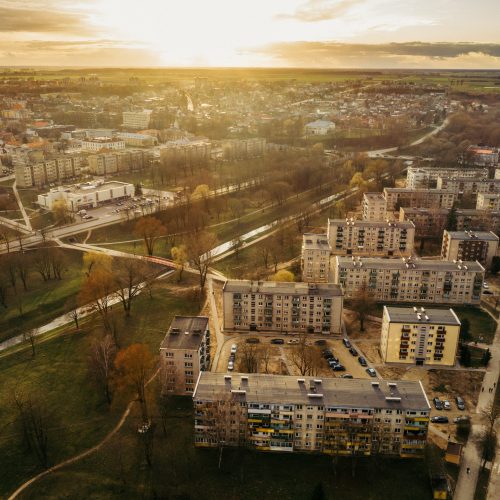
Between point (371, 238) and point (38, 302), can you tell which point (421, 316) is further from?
point (38, 302)

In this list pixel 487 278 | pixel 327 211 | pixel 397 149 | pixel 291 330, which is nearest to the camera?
pixel 291 330

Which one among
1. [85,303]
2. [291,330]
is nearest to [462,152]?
[291,330]

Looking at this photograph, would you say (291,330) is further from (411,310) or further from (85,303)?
(85,303)

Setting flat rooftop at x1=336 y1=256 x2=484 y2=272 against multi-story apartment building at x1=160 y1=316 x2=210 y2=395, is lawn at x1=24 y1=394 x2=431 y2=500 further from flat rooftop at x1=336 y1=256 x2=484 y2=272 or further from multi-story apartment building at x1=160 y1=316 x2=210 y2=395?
flat rooftop at x1=336 y1=256 x2=484 y2=272

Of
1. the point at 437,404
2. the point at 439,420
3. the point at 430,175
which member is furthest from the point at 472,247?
the point at 430,175

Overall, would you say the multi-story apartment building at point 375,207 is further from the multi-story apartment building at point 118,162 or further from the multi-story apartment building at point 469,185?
the multi-story apartment building at point 118,162
